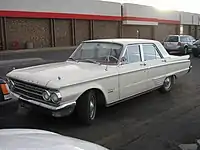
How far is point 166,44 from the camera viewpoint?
848 inches

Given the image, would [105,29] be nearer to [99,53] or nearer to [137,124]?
[99,53]

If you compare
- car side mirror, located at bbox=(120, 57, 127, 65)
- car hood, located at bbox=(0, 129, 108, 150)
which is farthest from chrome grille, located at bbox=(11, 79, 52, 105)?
car hood, located at bbox=(0, 129, 108, 150)

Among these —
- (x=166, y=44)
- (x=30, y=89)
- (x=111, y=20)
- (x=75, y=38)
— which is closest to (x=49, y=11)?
(x=75, y=38)

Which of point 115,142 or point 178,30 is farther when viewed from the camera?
point 178,30

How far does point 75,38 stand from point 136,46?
2496 cm

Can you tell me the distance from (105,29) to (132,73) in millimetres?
28466

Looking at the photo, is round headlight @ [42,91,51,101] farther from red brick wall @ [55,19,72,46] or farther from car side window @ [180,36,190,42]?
red brick wall @ [55,19,72,46]

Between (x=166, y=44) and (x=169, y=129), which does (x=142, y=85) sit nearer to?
(x=169, y=129)

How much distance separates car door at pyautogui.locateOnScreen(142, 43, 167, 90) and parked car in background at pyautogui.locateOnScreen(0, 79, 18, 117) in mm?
3245

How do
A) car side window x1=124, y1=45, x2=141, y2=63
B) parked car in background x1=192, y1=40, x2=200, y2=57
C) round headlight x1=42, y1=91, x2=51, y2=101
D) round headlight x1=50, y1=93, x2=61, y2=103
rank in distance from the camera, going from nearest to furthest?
round headlight x1=50, y1=93, x2=61, y2=103, round headlight x1=42, y1=91, x2=51, y2=101, car side window x1=124, y1=45, x2=141, y2=63, parked car in background x1=192, y1=40, x2=200, y2=57

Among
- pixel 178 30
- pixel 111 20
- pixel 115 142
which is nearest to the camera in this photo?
pixel 115 142

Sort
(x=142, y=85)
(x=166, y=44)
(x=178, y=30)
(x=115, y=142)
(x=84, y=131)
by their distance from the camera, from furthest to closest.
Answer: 1. (x=178, y=30)
2. (x=166, y=44)
3. (x=142, y=85)
4. (x=84, y=131)
5. (x=115, y=142)

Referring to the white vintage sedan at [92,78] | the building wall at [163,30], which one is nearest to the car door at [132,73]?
the white vintage sedan at [92,78]

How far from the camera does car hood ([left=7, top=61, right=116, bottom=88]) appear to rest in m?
4.89
